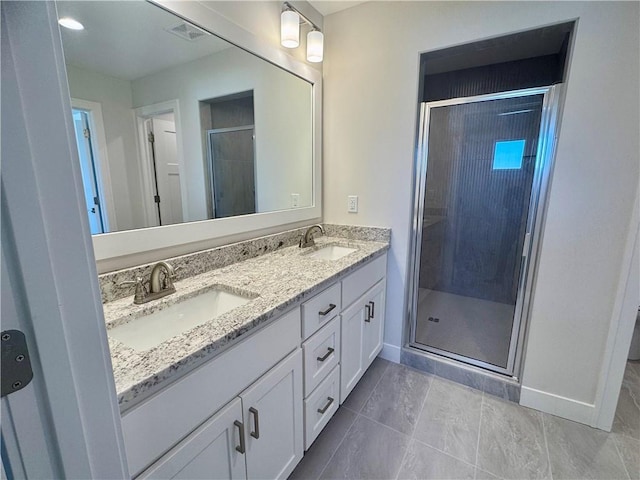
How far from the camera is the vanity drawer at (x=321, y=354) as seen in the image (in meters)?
1.19

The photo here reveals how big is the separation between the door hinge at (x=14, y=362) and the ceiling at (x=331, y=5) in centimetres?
212

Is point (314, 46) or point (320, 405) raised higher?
point (314, 46)

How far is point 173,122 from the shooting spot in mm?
1236

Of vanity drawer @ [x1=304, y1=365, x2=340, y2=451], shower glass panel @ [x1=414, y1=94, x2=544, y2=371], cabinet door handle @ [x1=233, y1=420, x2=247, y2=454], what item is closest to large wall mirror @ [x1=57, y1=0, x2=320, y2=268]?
cabinet door handle @ [x1=233, y1=420, x2=247, y2=454]

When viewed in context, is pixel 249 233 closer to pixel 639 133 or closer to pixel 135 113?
pixel 135 113

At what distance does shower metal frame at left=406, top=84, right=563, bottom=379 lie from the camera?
4.92 ft

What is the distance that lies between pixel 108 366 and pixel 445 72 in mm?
3121

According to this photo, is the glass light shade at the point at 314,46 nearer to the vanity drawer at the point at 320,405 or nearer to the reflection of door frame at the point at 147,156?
the reflection of door frame at the point at 147,156

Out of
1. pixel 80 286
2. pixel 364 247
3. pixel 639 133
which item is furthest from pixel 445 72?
pixel 80 286

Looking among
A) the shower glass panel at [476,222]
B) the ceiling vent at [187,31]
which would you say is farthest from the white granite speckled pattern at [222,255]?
the ceiling vent at [187,31]

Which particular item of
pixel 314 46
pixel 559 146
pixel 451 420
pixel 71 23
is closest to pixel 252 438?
pixel 451 420

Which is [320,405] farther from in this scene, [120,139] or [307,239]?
[120,139]

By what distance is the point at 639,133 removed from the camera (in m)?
1.26

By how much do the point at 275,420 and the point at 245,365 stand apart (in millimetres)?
308
